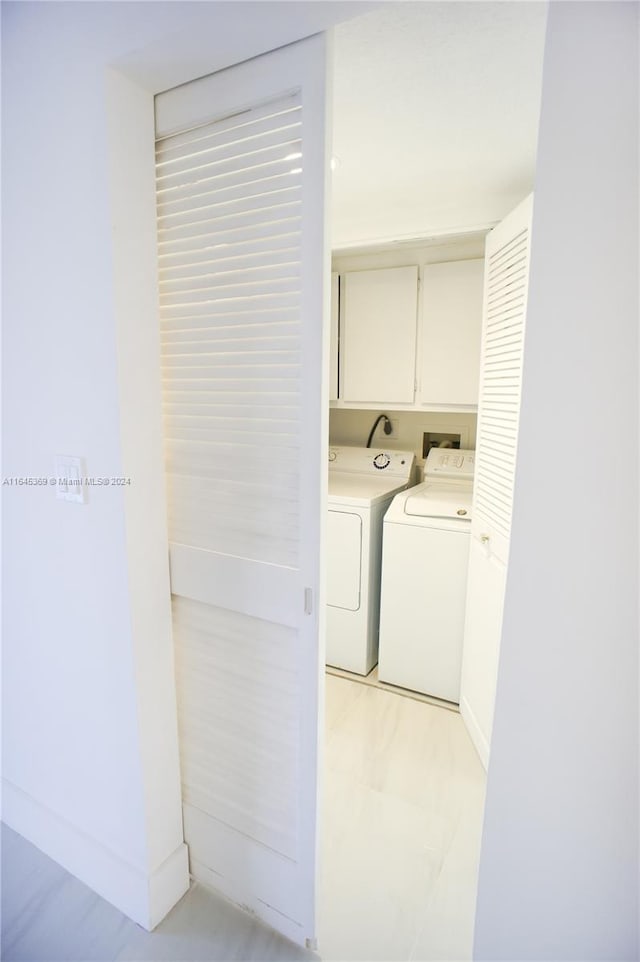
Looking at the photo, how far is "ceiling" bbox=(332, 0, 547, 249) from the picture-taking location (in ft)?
3.43

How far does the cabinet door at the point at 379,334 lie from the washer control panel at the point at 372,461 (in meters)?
0.34

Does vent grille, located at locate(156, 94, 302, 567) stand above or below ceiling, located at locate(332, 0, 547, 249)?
below

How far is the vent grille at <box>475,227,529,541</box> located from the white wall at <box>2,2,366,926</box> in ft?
3.31

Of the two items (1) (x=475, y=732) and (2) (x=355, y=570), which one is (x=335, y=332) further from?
(1) (x=475, y=732)

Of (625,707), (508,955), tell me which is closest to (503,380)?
(625,707)

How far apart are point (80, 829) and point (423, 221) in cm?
263

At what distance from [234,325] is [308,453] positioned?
0.35 metres

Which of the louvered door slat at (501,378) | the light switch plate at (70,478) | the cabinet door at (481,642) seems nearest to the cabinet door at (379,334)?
the louvered door slat at (501,378)

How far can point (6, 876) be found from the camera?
4.75ft

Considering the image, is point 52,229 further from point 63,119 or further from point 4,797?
point 4,797

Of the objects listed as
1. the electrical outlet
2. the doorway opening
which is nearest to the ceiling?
the doorway opening

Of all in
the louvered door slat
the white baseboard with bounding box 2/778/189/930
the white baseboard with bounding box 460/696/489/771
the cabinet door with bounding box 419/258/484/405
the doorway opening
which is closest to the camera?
the doorway opening

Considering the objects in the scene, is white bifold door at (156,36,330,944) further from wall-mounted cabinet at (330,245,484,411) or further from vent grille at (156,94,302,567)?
wall-mounted cabinet at (330,245,484,411)

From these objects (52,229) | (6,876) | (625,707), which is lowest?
(6,876)
